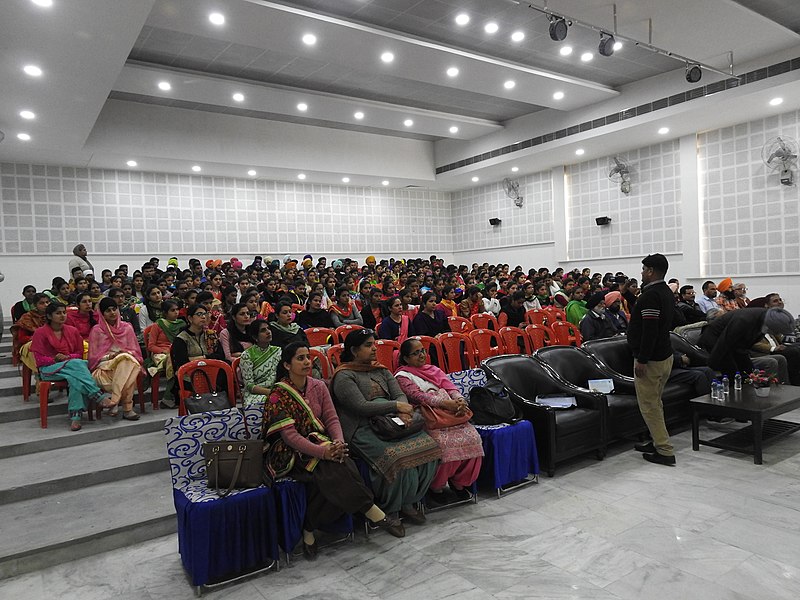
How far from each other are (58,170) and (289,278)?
622cm

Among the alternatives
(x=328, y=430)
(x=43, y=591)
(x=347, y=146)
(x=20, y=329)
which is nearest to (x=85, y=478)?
(x=43, y=591)

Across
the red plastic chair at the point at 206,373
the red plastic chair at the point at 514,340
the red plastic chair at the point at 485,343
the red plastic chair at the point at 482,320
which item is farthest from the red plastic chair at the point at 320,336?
the red plastic chair at the point at 482,320

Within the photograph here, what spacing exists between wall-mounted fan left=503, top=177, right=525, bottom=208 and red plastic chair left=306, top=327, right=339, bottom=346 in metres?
10.8

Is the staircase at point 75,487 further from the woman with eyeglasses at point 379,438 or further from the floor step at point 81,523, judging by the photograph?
the woman with eyeglasses at point 379,438

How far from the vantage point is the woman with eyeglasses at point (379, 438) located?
3.31 metres

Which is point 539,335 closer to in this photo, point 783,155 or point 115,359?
point 115,359

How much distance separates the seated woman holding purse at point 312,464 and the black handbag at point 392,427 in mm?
233

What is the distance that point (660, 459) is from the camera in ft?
14.2

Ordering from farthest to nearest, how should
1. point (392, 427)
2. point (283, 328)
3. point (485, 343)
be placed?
point (485, 343) → point (283, 328) → point (392, 427)

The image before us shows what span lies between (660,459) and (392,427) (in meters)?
2.34

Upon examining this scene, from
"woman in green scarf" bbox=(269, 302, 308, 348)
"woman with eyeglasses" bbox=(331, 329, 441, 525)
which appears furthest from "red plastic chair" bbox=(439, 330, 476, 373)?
"woman with eyeglasses" bbox=(331, 329, 441, 525)

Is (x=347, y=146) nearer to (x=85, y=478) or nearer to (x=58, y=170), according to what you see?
(x=58, y=170)

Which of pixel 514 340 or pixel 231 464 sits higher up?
pixel 514 340

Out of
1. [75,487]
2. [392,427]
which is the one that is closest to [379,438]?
[392,427]
